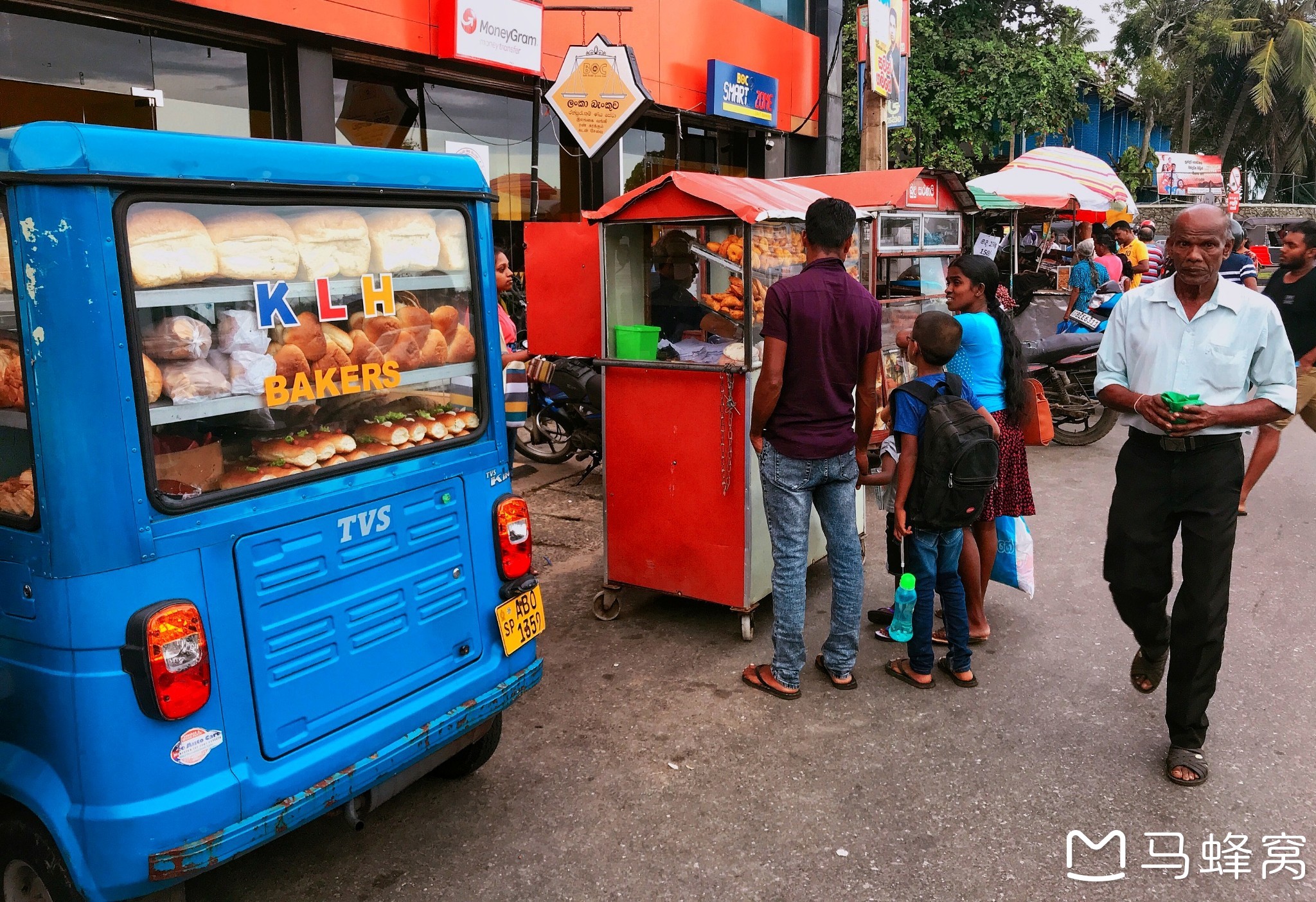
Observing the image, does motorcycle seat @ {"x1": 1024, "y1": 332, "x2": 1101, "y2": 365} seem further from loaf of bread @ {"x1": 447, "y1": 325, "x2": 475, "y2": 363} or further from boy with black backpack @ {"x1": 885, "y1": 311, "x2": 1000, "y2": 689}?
loaf of bread @ {"x1": 447, "y1": 325, "x2": 475, "y2": 363}

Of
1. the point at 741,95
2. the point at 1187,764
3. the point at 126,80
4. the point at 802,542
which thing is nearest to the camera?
the point at 1187,764

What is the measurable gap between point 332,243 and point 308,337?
272 mm

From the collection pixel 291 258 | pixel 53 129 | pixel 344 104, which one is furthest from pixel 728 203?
pixel 344 104

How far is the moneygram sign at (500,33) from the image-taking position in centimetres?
834

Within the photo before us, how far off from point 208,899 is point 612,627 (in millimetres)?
2322

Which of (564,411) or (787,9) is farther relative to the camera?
(787,9)

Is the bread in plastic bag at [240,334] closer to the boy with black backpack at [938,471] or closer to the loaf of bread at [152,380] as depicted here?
the loaf of bread at [152,380]

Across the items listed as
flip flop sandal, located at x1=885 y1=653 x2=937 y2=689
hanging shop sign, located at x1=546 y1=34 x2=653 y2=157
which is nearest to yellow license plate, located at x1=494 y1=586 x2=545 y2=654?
flip flop sandal, located at x1=885 y1=653 x2=937 y2=689

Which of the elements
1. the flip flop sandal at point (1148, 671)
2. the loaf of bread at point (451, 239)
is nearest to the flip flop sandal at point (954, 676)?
the flip flop sandal at point (1148, 671)

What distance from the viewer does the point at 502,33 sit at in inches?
345

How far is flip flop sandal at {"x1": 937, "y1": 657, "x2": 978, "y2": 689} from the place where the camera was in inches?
163

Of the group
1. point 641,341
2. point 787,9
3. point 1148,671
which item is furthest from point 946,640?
point 787,9

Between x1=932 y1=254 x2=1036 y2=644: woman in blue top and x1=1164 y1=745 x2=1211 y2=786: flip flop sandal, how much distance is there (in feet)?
3.44

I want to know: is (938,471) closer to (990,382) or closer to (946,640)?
(990,382)
